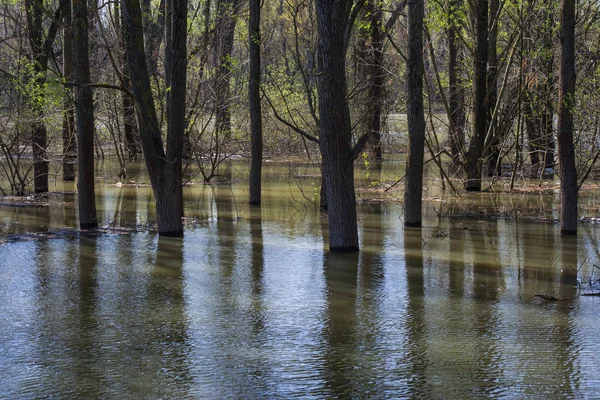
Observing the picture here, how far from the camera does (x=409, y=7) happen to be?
46.2ft

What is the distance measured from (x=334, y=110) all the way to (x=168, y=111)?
3.35 m

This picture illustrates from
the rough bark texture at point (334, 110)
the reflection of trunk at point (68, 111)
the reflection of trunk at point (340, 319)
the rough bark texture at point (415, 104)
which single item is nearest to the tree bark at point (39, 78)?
the reflection of trunk at point (68, 111)

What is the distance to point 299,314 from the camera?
8797 mm

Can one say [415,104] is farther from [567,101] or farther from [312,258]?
[312,258]

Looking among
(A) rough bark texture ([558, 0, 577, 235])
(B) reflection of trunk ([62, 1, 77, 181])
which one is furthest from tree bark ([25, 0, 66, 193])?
(A) rough bark texture ([558, 0, 577, 235])

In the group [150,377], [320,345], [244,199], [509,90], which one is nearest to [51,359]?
[150,377]

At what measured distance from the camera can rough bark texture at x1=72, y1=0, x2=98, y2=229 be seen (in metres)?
13.8

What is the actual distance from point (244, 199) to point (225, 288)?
404 inches

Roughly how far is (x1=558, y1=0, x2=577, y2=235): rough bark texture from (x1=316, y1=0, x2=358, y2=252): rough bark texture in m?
3.69

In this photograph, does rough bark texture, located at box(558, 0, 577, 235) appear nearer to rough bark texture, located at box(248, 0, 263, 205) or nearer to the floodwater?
the floodwater

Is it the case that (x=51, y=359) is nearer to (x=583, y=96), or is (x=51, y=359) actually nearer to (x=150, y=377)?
(x=150, y=377)

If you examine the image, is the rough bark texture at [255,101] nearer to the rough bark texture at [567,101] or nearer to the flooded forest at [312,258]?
the flooded forest at [312,258]

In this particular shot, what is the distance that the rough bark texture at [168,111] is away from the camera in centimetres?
1333

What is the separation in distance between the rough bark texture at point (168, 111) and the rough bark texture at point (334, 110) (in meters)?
2.84
